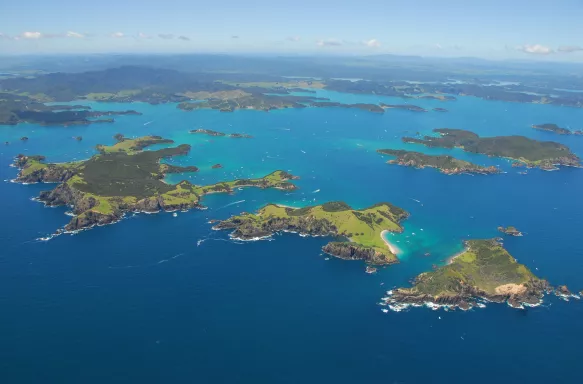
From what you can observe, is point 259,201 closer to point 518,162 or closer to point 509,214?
point 509,214

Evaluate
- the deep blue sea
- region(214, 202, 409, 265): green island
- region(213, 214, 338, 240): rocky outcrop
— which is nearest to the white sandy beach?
region(214, 202, 409, 265): green island

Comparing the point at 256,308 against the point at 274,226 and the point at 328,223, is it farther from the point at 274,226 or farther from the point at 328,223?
the point at 328,223

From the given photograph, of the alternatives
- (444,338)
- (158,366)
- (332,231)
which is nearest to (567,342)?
(444,338)

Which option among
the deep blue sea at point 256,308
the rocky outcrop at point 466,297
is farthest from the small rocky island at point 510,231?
the rocky outcrop at point 466,297

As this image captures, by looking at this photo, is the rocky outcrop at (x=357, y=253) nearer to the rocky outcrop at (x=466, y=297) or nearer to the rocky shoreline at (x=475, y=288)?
the rocky shoreline at (x=475, y=288)

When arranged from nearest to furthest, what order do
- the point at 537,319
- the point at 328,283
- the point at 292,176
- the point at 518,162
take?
the point at 537,319 < the point at 328,283 < the point at 292,176 < the point at 518,162
